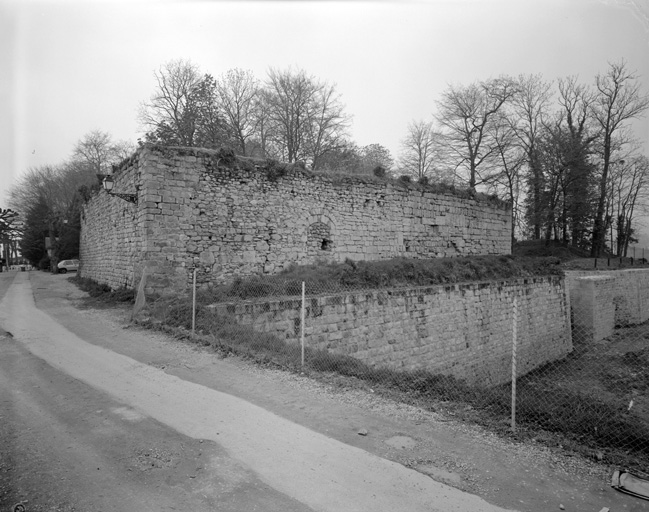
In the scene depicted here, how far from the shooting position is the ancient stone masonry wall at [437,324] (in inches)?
340

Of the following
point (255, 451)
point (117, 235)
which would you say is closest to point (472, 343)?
point (255, 451)

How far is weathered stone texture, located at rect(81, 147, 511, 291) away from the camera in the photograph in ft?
35.2

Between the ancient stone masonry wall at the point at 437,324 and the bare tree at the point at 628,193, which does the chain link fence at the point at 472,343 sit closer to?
the ancient stone masonry wall at the point at 437,324

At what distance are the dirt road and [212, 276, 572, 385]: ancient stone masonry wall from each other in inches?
112

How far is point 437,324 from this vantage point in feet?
36.9

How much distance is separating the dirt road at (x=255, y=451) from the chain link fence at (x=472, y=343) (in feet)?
2.00

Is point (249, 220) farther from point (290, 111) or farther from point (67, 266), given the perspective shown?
point (67, 266)

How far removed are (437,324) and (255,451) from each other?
8600 mm

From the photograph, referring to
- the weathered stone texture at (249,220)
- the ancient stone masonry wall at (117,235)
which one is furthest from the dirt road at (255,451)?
the ancient stone masonry wall at (117,235)

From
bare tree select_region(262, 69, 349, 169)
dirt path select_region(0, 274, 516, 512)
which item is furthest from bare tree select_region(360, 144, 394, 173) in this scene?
dirt path select_region(0, 274, 516, 512)

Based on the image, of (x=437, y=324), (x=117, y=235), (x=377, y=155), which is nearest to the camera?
(x=437, y=324)

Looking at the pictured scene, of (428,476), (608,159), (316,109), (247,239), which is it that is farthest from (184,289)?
(608,159)

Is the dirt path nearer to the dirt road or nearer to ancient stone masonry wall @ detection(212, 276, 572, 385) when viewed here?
the dirt road

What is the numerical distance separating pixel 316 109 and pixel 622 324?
20.0 metres
